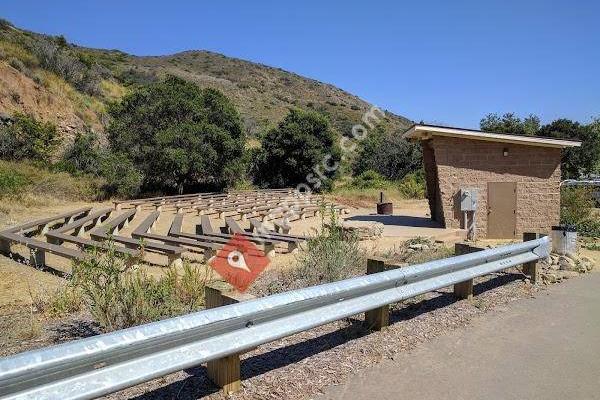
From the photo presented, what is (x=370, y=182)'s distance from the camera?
36.0m

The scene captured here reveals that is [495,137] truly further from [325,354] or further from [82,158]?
[82,158]

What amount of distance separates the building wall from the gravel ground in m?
9.36

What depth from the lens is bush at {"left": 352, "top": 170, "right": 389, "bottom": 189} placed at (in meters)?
35.0

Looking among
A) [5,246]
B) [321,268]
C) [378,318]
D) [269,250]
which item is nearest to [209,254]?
[269,250]

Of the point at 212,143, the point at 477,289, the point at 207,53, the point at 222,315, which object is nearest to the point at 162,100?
the point at 212,143

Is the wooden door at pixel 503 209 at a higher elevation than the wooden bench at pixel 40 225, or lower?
higher

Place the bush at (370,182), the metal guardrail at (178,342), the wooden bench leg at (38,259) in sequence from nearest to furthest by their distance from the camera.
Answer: the metal guardrail at (178,342) < the wooden bench leg at (38,259) < the bush at (370,182)

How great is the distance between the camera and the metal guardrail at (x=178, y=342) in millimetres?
2438

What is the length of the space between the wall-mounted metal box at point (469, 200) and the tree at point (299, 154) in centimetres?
2136

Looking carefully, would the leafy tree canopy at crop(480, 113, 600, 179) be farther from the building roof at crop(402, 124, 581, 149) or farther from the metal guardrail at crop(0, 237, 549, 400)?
the metal guardrail at crop(0, 237, 549, 400)

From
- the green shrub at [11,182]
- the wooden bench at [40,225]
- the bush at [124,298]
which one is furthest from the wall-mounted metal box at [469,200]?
the green shrub at [11,182]

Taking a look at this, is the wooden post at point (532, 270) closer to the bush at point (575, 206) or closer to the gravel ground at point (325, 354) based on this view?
the gravel ground at point (325, 354)

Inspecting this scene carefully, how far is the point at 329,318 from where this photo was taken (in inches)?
155

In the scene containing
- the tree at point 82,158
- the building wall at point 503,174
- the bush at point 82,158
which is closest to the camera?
the building wall at point 503,174
